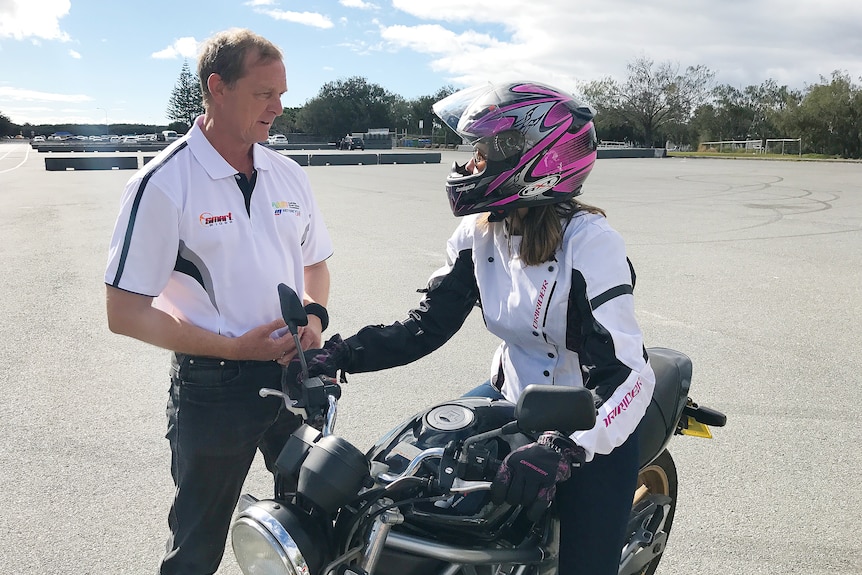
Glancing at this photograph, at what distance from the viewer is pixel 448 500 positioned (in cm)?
181

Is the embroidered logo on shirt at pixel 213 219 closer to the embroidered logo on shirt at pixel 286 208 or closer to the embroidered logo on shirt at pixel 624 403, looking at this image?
the embroidered logo on shirt at pixel 286 208

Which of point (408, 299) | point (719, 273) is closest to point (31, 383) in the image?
point (408, 299)

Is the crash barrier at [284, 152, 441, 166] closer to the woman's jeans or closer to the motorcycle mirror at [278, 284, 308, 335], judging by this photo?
the motorcycle mirror at [278, 284, 308, 335]

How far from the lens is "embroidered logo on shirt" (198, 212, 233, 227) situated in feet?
8.30

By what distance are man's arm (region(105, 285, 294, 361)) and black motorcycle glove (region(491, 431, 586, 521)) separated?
1201mm

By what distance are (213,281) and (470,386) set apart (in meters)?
3.04

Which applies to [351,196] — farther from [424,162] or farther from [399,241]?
[424,162]

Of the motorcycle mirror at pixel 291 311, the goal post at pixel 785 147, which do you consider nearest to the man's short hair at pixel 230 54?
the motorcycle mirror at pixel 291 311

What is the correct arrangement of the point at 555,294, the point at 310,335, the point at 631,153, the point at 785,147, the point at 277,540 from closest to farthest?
1. the point at 277,540
2. the point at 555,294
3. the point at 310,335
4. the point at 631,153
5. the point at 785,147

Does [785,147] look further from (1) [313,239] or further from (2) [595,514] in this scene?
(2) [595,514]

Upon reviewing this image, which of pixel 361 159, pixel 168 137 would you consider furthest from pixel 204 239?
pixel 168 137

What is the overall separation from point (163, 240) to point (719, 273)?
8034mm

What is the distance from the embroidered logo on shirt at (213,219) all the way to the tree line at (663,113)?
1632 centimetres

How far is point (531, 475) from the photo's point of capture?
169 cm
